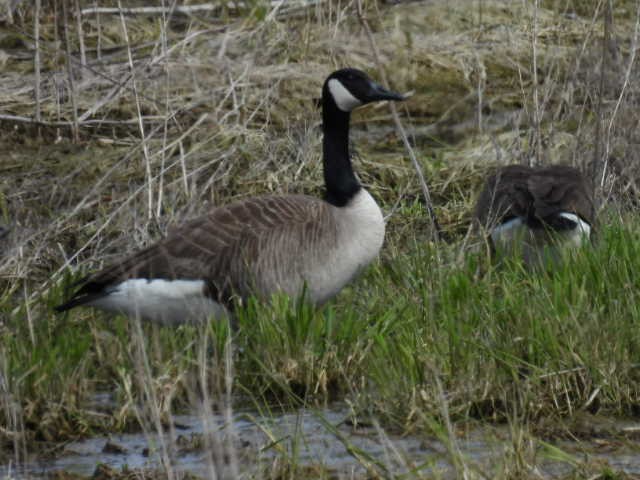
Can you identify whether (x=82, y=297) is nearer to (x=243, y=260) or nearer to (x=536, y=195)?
(x=243, y=260)

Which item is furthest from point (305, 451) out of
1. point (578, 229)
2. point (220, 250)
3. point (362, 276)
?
point (578, 229)

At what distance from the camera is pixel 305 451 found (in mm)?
4641

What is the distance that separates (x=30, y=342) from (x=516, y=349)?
6.55 ft

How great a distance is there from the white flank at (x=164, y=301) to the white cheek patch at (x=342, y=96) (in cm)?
132

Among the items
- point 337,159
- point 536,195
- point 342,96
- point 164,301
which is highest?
point 342,96

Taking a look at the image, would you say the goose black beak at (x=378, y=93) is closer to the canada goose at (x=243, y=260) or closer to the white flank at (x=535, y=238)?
the canada goose at (x=243, y=260)

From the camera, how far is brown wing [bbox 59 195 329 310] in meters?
6.33

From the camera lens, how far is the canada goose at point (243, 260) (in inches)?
247

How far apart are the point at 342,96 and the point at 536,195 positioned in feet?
3.74

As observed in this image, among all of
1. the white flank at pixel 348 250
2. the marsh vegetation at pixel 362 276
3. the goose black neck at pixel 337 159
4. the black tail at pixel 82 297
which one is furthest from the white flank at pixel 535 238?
the black tail at pixel 82 297

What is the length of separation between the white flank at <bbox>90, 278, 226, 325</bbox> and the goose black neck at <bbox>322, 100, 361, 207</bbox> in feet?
2.95

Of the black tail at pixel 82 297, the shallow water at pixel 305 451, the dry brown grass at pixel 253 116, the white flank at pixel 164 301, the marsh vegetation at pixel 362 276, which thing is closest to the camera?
the shallow water at pixel 305 451

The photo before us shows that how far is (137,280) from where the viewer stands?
6.24 m

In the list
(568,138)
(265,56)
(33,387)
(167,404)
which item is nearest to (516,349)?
(167,404)
